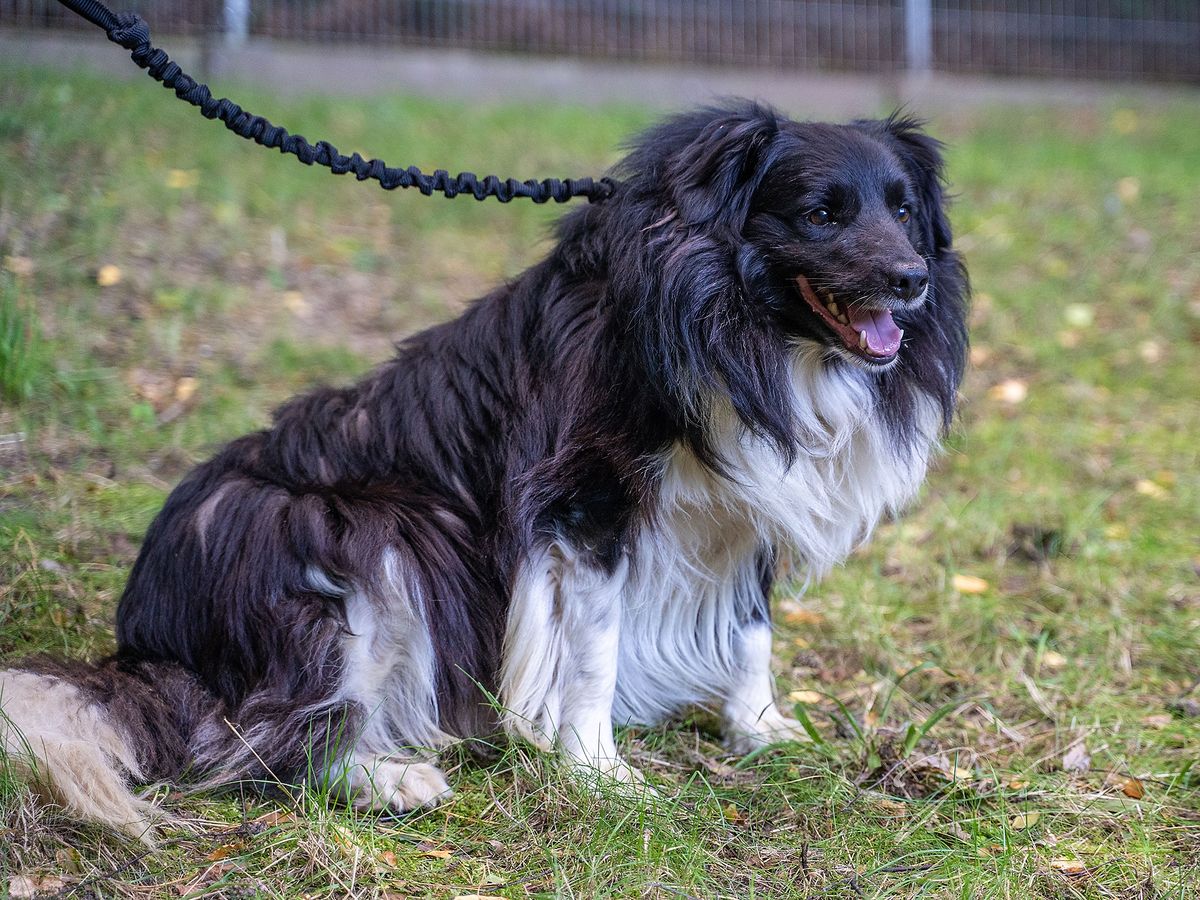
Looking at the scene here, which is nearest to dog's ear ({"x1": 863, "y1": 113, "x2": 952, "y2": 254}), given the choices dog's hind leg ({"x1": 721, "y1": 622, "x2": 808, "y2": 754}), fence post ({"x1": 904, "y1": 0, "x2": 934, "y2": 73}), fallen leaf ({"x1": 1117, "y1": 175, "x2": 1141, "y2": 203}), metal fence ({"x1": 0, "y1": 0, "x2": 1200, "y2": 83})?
dog's hind leg ({"x1": 721, "y1": 622, "x2": 808, "y2": 754})

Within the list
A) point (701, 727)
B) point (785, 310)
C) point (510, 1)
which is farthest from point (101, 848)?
Answer: point (510, 1)

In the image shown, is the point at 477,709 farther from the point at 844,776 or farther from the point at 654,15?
the point at 654,15

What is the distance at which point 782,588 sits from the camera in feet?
11.7

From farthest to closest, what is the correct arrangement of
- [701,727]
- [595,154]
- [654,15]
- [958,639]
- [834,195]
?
[654,15]
[595,154]
[958,639]
[701,727]
[834,195]

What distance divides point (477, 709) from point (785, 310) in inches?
50.4

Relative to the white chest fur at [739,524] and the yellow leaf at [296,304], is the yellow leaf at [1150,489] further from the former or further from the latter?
the yellow leaf at [296,304]

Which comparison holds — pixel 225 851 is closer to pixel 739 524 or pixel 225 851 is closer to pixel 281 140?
pixel 739 524

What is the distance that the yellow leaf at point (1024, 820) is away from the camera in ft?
8.72

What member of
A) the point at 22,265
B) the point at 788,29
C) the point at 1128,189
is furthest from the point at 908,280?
the point at 788,29

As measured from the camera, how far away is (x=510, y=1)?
9.34m

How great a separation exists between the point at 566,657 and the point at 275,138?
148cm

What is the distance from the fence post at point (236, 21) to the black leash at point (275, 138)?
5.92 m

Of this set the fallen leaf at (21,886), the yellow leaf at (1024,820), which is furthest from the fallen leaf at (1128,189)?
the fallen leaf at (21,886)

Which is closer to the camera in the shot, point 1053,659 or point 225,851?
point 225,851
